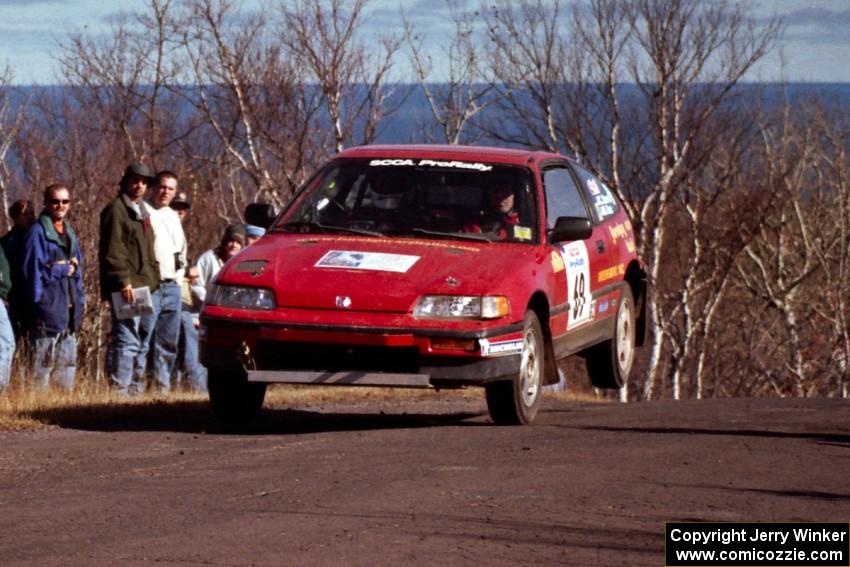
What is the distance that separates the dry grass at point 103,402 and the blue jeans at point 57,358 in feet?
0.68

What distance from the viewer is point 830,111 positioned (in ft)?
220

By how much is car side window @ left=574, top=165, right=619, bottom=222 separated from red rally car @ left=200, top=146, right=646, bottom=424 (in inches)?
19.1

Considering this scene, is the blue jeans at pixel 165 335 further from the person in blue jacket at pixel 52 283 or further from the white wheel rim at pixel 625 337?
the white wheel rim at pixel 625 337

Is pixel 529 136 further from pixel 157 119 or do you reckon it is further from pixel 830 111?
pixel 830 111

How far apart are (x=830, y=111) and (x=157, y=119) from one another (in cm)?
3374

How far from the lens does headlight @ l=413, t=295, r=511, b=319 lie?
9.11 meters

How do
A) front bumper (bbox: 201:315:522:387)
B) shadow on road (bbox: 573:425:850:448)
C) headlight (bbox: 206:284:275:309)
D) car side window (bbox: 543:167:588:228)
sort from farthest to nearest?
1. car side window (bbox: 543:167:588:228)
2. shadow on road (bbox: 573:425:850:448)
3. headlight (bbox: 206:284:275:309)
4. front bumper (bbox: 201:315:522:387)

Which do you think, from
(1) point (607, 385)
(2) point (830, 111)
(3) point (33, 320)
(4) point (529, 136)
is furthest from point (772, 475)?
(2) point (830, 111)

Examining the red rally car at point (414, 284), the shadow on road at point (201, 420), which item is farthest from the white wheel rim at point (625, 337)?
the shadow on road at point (201, 420)

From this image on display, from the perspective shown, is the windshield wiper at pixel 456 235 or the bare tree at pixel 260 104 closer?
the windshield wiper at pixel 456 235

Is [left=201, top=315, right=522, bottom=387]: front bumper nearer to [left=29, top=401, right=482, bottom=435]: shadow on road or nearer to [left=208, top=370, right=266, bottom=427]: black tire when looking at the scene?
[left=208, top=370, right=266, bottom=427]: black tire

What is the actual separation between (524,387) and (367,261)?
123 cm

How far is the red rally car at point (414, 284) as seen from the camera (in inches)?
358

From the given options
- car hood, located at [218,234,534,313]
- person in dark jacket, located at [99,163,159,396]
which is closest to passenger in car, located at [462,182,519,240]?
car hood, located at [218,234,534,313]
